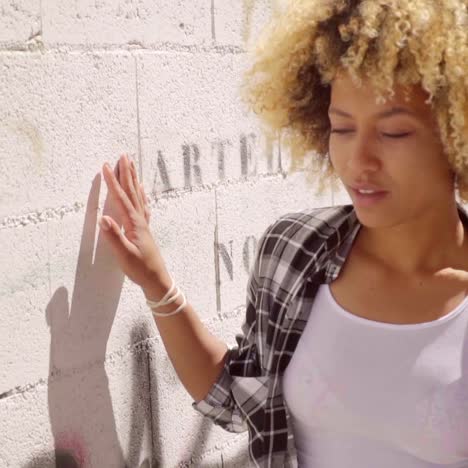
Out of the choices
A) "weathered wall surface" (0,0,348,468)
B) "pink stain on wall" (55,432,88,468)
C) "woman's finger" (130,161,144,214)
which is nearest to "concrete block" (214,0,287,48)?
"weathered wall surface" (0,0,348,468)

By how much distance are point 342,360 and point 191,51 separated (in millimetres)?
985

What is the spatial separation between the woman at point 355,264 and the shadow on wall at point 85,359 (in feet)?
0.35

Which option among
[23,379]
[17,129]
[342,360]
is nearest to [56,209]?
[17,129]

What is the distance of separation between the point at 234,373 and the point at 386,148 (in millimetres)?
715

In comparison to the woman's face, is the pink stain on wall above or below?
below

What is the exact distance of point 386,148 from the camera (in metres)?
2.08

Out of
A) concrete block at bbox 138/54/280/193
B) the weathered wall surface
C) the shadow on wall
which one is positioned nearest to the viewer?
the weathered wall surface

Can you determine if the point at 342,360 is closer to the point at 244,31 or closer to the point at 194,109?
the point at 194,109

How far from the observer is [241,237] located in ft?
9.76

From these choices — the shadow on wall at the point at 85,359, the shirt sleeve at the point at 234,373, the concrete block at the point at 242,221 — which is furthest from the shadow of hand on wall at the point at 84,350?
the concrete block at the point at 242,221

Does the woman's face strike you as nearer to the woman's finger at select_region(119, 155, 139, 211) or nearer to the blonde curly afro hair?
the blonde curly afro hair

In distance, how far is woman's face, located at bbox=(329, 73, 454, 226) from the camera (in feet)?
6.83

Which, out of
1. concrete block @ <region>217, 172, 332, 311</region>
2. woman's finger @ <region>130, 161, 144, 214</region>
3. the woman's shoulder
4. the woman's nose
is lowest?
concrete block @ <region>217, 172, 332, 311</region>

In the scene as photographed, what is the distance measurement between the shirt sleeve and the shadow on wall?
9.5 inches
